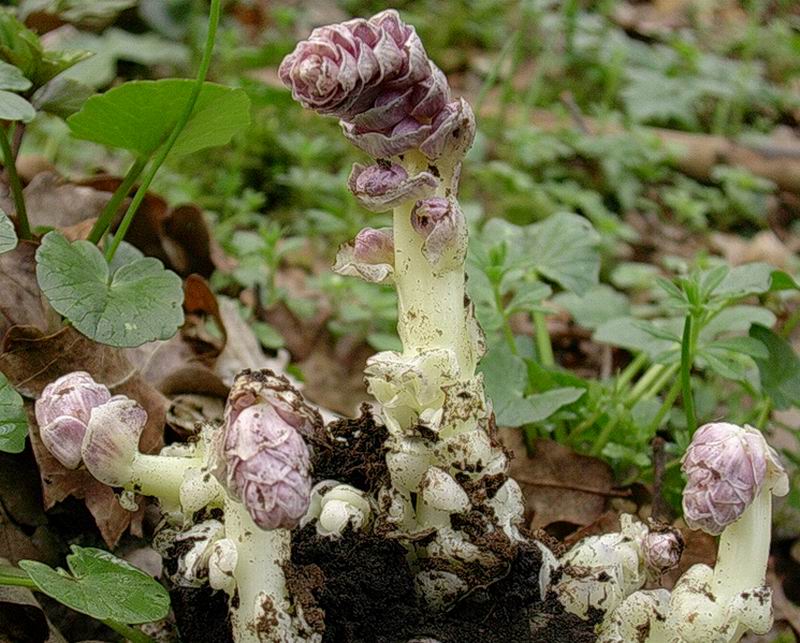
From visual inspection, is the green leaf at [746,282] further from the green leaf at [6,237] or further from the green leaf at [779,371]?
the green leaf at [6,237]

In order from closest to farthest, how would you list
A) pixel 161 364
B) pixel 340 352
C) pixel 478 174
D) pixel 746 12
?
pixel 161 364, pixel 340 352, pixel 478 174, pixel 746 12

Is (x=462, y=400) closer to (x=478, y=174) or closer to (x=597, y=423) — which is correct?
(x=597, y=423)

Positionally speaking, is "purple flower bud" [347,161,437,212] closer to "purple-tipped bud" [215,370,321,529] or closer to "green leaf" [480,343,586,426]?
"purple-tipped bud" [215,370,321,529]

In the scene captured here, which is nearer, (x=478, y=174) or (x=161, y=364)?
(x=161, y=364)

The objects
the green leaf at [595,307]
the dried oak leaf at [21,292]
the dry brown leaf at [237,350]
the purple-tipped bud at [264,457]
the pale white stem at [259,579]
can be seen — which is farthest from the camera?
the green leaf at [595,307]

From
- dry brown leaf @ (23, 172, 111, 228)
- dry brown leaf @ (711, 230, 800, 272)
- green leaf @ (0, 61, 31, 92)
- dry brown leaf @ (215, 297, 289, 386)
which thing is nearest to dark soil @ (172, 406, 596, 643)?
green leaf @ (0, 61, 31, 92)

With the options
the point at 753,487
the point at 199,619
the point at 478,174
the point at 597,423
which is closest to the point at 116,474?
the point at 199,619

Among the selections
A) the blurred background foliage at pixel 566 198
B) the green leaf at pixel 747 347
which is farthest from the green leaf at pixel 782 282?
the green leaf at pixel 747 347

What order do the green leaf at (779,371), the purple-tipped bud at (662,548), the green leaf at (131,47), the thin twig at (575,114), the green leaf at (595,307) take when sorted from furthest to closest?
the thin twig at (575,114), the green leaf at (131,47), the green leaf at (595,307), the green leaf at (779,371), the purple-tipped bud at (662,548)
